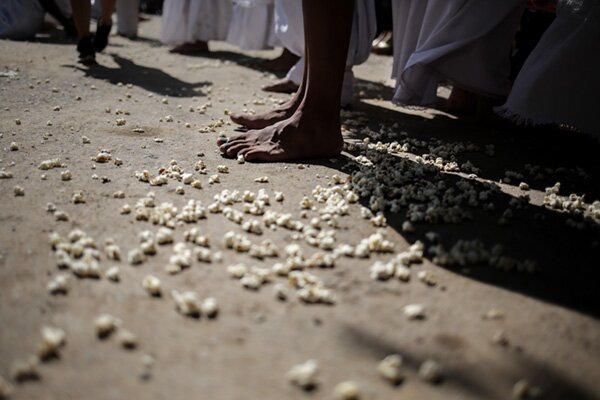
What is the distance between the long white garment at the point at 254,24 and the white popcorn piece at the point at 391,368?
176 inches

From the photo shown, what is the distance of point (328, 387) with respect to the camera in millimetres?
1001

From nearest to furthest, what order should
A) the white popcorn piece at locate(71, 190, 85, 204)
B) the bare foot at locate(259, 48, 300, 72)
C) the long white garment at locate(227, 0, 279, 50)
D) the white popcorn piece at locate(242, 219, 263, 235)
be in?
the white popcorn piece at locate(242, 219, 263, 235)
the white popcorn piece at locate(71, 190, 85, 204)
the bare foot at locate(259, 48, 300, 72)
the long white garment at locate(227, 0, 279, 50)

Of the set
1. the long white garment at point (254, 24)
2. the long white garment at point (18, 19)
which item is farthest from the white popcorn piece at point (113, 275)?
the long white garment at point (18, 19)

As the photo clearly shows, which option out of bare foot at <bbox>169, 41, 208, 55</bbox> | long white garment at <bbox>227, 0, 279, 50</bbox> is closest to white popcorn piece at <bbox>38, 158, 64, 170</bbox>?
long white garment at <bbox>227, 0, 279, 50</bbox>

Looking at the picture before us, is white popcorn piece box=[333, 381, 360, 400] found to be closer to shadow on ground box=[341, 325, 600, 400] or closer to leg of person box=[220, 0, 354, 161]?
shadow on ground box=[341, 325, 600, 400]

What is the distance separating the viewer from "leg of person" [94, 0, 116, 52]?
172 inches

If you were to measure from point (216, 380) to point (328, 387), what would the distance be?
218mm

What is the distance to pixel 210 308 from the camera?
1.18 meters

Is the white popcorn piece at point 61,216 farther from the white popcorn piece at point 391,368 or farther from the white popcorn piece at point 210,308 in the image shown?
the white popcorn piece at point 391,368

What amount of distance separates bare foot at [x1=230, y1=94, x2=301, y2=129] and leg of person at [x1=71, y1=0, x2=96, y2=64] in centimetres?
217

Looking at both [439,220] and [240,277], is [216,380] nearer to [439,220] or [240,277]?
[240,277]

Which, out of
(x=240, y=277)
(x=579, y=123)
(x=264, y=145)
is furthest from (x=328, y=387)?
(x=579, y=123)

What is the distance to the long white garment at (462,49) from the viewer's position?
8.54 feet

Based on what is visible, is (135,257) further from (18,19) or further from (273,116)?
(18,19)
